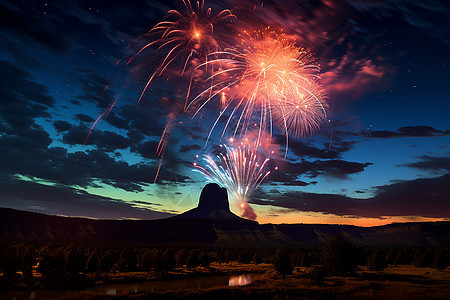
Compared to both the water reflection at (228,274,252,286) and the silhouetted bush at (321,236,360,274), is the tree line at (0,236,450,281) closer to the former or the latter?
the silhouetted bush at (321,236,360,274)

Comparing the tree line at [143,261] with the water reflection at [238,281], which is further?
the tree line at [143,261]

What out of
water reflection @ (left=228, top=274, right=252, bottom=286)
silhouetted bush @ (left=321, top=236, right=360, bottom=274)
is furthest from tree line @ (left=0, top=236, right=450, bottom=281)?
water reflection @ (left=228, top=274, right=252, bottom=286)

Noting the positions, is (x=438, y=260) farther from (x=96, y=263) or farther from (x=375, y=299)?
(x=96, y=263)

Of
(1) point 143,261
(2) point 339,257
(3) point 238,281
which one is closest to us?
(3) point 238,281

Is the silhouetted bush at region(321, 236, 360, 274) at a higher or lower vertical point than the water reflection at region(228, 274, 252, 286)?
higher

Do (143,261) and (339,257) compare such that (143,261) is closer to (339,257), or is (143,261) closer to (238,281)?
(238,281)

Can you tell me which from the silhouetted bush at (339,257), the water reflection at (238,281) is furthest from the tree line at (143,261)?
the water reflection at (238,281)

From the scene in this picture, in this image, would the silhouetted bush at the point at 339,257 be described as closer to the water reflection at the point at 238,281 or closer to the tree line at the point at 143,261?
the tree line at the point at 143,261

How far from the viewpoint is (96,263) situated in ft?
324

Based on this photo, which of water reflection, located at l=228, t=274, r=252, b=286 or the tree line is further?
the tree line

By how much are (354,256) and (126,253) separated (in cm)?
8148

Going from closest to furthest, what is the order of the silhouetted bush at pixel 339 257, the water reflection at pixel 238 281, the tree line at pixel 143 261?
the water reflection at pixel 238 281, the tree line at pixel 143 261, the silhouetted bush at pixel 339 257

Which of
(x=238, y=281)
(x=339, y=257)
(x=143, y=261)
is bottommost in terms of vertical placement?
(x=238, y=281)

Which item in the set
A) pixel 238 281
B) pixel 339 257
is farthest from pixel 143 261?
pixel 339 257
